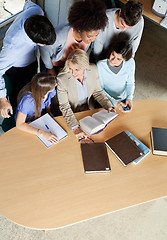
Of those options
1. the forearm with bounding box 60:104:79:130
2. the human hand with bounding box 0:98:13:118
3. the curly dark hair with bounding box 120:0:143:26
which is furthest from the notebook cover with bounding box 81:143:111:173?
the curly dark hair with bounding box 120:0:143:26

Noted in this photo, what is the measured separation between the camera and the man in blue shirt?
1.41m

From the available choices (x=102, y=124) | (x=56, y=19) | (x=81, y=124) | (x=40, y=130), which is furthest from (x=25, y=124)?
(x=56, y=19)

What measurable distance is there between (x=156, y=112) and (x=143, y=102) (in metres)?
0.13

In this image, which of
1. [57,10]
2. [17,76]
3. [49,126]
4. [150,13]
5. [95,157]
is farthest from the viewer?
[57,10]

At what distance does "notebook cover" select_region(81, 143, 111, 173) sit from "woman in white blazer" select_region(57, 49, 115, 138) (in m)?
0.10

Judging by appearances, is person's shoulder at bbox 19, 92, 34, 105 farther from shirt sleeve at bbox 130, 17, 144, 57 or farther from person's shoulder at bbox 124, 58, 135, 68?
shirt sleeve at bbox 130, 17, 144, 57

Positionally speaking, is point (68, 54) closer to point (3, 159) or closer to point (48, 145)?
point (48, 145)

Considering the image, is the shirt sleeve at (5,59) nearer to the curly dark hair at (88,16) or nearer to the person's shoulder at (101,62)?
the curly dark hair at (88,16)

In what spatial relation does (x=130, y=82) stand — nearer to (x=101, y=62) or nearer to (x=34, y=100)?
Answer: (x=101, y=62)

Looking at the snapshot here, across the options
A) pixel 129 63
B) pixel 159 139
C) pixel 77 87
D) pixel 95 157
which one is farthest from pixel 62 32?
pixel 159 139

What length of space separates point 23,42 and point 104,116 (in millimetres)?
733

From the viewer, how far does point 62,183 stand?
1.38 m

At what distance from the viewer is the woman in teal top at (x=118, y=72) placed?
185 centimetres

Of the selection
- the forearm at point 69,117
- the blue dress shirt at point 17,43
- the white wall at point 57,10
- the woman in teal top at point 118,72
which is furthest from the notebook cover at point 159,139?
the white wall at point 57,10
